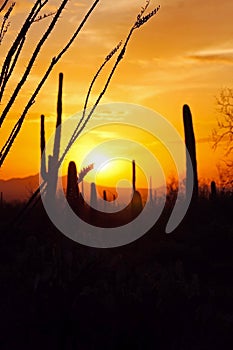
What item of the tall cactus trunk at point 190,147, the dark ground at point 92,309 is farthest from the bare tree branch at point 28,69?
the tall cactus trunk at point 190,147

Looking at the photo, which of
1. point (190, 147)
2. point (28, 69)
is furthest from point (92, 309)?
point (190, 147)

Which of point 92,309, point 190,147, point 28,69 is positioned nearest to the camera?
point 28,69

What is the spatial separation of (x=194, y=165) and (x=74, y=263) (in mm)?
18537

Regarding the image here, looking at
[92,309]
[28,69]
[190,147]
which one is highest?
[190,147]

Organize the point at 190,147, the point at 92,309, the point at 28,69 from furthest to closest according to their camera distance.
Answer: the point at 190,147
the point at 92,309
the point at 28,69

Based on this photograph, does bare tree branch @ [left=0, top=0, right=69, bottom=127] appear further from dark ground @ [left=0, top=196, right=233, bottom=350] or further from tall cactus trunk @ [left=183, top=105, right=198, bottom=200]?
tall cactus trunk @ [left=183, top=105, right=198, bottom=200]

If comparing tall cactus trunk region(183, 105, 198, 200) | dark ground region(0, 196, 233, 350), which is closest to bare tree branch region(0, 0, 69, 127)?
dark ground region(0, 196, 233, 350)

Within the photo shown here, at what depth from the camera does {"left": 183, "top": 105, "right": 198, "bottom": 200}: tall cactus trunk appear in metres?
22.5

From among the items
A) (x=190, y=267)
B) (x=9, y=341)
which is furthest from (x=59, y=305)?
(x=190, y=267)

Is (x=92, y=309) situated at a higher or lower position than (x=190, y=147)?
lower

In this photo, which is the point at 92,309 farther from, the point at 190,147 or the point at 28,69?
the point at 190,147

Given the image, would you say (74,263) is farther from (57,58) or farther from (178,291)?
(57,58)

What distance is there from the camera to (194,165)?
22719mm

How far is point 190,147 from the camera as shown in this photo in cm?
2308
